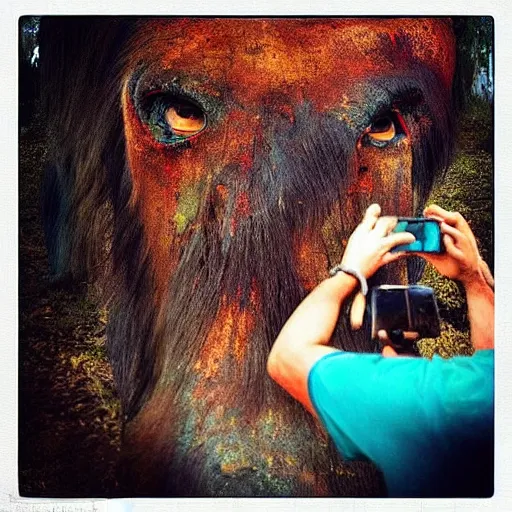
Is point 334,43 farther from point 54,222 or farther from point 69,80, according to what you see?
point 54,222

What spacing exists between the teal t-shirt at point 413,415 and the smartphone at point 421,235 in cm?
27

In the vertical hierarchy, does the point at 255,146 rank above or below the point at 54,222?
above

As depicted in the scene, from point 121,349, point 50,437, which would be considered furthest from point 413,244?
point 50,437

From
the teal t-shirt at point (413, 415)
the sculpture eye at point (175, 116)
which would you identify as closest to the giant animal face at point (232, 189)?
the sculpture eye at point (175, 116)

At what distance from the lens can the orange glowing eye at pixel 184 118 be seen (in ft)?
5.65

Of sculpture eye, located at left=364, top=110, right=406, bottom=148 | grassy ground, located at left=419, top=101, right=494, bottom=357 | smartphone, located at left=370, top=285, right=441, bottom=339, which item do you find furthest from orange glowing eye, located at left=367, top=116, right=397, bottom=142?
smartphone, located at left=370, top=285, right=441, bottom=339

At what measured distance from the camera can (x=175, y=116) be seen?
1724mm

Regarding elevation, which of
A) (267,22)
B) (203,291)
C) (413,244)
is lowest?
(203,291)

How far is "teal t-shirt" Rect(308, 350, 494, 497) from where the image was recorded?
1642mm

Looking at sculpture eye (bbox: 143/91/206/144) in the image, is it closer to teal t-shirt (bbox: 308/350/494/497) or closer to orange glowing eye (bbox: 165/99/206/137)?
orange glowing eye (bbox: 165/99/206/137)

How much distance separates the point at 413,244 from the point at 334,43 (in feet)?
1.78

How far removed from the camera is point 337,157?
1.72 m

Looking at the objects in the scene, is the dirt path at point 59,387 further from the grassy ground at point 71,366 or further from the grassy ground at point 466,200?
the grassy ground at point 466,200
